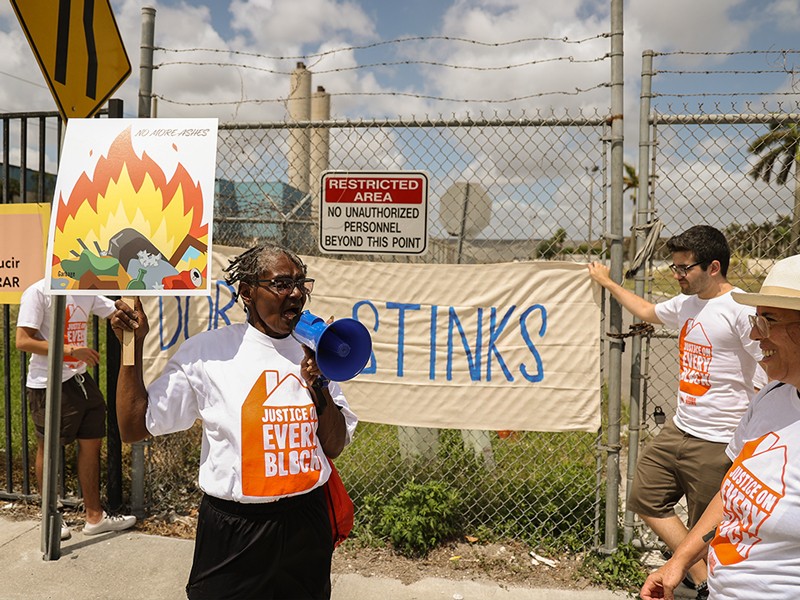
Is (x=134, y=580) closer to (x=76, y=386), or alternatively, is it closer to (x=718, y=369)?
(x=76, y=386)

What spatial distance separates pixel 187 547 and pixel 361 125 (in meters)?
2.81

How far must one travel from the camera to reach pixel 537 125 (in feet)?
12.1

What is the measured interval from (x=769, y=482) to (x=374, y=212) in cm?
255

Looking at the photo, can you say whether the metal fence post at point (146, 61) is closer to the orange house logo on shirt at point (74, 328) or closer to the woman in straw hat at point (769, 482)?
the orange house logo on shirt at point (74, 328)

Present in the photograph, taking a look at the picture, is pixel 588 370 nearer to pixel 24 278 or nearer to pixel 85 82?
pixel 85 82

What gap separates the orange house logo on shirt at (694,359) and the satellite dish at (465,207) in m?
1.27

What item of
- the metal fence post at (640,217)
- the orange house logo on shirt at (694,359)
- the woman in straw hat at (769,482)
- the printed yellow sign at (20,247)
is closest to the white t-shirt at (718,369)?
the orange house logo on shirt at (694,359)

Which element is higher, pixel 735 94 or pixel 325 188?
pixel 735 94

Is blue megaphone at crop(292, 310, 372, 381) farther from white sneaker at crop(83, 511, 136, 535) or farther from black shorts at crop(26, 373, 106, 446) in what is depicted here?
white sneaker at crop(83, 511, 136, 535)

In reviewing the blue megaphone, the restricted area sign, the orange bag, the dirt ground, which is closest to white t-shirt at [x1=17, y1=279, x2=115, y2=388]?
the dirt ground

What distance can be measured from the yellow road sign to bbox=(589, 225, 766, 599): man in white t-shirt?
291 cm

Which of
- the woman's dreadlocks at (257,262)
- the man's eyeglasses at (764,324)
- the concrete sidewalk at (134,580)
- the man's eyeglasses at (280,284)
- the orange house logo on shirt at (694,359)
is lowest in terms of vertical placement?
the concrete sidewalk at (134,580)

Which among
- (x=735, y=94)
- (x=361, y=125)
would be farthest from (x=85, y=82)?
(x=735, y=94)

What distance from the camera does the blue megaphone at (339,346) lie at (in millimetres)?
2064
